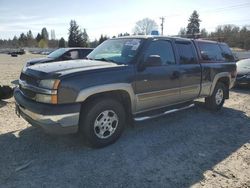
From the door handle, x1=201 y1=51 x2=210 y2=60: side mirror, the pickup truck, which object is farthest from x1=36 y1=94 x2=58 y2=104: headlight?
x1=201 y1=51 x2=210 y2=60: side mirror

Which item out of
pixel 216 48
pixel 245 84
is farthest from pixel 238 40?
pixel 216 48

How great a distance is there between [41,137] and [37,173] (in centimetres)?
131

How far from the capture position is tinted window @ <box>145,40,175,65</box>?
5137 millimetres

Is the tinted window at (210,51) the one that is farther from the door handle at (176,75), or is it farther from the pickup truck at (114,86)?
the door handle at (176,75)

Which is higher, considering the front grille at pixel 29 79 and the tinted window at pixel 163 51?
the tinted window at pixel 163 51

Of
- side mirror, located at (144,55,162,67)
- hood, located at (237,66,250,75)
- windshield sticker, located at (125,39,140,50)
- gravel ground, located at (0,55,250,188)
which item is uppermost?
windshield sticker, located at (125,39,140,50)

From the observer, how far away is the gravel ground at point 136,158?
355 centimetres

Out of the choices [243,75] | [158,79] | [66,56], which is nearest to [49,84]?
[158,79]

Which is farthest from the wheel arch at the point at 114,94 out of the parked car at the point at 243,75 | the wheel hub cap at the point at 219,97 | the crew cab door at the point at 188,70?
the parked car at the point at 243,75

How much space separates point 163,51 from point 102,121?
1999 mm

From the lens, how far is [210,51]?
6.88 metres

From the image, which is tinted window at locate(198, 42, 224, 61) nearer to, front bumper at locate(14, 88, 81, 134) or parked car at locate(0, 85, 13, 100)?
front bumper at locate(14, 88, 81, 134)

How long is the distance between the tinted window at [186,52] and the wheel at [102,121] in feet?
6.58

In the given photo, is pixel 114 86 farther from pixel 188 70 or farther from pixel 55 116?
pixel 188 70
